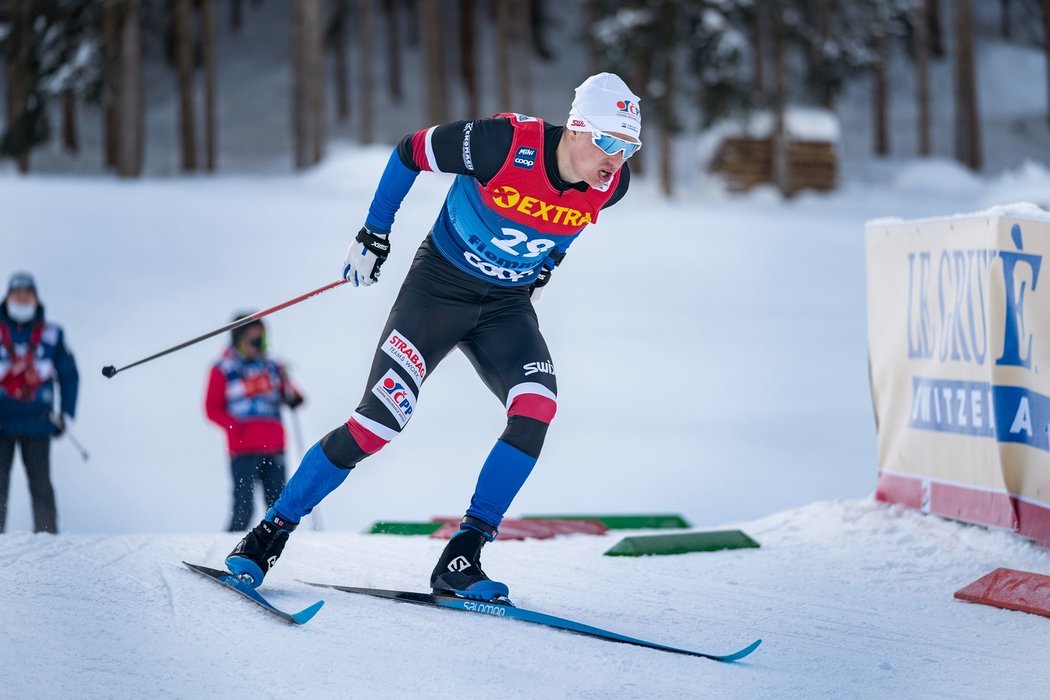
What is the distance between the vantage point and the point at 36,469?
7078 mm

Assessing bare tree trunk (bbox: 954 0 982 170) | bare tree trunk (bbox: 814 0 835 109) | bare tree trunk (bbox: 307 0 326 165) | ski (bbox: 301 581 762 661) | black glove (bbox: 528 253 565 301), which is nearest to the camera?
ski (bbox: 301 581 762 661)

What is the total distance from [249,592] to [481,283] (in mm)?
1329

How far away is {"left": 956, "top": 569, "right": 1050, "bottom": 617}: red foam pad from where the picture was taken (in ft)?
14.5

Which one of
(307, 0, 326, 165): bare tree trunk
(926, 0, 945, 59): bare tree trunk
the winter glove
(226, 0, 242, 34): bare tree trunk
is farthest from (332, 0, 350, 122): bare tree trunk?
the winter glove

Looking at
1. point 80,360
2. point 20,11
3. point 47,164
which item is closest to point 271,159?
point 47,164

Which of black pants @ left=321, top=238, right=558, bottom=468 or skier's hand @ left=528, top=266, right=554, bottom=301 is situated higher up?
skier's hand @ left=528, top=266, right=554, bottom=301

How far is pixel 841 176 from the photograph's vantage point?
28578 mm

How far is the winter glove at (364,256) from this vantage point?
14.4ft

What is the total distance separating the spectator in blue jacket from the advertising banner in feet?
15.2

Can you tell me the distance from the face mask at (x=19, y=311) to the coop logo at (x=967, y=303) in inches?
190

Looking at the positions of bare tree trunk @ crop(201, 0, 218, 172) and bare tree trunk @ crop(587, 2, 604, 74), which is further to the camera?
bare tree trunk @ crop(201, 0, 218, 172)

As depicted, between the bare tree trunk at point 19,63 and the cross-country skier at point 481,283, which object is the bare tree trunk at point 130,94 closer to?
the bare tree trunk at point 19,63

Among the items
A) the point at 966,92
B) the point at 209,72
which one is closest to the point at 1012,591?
the point at 966,92

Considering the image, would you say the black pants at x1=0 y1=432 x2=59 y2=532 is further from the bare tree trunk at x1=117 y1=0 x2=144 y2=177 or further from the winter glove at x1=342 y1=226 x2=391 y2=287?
the bare tree trunk at x1=117 y1=0 x2=144 y2=177
